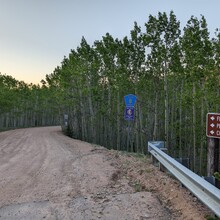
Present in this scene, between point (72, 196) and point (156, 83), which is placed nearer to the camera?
point (72, 196)

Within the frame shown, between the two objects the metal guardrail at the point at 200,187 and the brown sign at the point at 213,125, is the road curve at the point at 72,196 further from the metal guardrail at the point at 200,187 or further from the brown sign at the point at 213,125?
the brown sign at the point at 213,125

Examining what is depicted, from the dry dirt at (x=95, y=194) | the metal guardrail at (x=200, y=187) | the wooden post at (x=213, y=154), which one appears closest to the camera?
the metal guardrail at (x=200, y=187)

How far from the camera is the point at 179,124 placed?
85.8 ft

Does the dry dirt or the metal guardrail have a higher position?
the metal guardrail

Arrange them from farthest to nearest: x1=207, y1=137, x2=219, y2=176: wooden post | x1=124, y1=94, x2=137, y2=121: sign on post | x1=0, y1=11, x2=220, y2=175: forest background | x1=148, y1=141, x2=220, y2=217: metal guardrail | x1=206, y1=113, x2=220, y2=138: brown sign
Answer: x1=0, y1=11, x2=220, y2=175: forest background, x1=124, y1=94, x2=137, y2=121: sign on post, x1=207, y1=137, x2=219, y2=176: wooden post, x1=206, y1=113, x2=220, y2=138: brown sign, x1=148, y1=141, x2=220, y2=217: metal guardrail

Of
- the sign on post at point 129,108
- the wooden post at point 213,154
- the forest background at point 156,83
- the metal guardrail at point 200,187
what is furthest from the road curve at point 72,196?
the forest background at point 156,83

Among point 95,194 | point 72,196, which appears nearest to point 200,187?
point 95,194

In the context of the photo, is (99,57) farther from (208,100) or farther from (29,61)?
(208,100)

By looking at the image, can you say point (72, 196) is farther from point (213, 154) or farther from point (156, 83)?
point (156, 83)

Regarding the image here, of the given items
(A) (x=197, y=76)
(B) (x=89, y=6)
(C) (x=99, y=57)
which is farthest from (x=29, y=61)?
(A) (x=197, y=76)

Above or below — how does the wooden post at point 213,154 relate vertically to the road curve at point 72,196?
above

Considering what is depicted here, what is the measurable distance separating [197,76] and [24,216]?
51.6 feet

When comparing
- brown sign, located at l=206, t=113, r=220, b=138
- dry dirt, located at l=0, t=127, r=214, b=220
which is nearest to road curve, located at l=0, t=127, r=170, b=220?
dry dirt, located at l=0, t=127, r=214, b=220

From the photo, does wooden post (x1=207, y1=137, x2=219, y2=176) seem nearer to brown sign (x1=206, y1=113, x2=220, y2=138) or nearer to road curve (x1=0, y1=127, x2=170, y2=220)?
brown sign (x1=206, y1=113, x2=220, y2=138)
